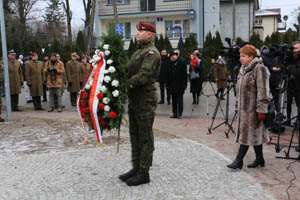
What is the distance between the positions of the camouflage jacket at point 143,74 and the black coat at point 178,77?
18.4 ft

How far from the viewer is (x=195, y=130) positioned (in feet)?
28.5

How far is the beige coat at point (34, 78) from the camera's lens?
12289mm

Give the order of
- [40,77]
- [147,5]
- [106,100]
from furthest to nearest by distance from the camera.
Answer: [147,5] → [40,77] → [106,100]

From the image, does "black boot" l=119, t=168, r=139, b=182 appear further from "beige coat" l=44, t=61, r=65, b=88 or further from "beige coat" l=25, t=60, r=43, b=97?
"beige coat" l=25, t=60, r=43, b=97

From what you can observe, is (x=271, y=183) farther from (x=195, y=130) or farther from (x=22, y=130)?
(x=22, y=130)

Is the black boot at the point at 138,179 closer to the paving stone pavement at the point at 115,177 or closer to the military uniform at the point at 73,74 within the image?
the paving stone pavement at the point at 115,177

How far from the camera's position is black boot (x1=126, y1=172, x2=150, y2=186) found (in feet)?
15.6

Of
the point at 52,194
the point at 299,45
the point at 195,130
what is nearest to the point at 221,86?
the point at 195,130

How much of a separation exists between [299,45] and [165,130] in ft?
12.5

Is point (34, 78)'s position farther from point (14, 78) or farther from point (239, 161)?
point (239, 161)

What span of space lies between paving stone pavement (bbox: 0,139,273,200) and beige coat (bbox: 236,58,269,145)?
2.07ft

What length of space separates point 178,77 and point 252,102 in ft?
17.2

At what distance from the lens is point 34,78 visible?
40.8ft

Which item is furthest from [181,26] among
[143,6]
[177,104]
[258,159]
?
[258,159]
